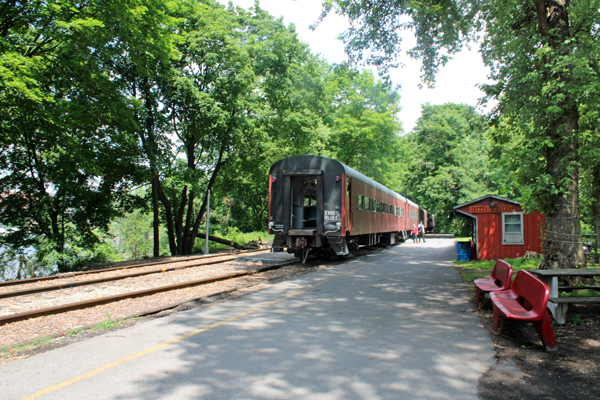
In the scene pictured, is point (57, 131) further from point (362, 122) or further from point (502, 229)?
point (362, 122)

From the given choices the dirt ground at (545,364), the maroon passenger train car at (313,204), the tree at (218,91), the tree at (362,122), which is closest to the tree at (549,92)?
the dirt ground at (545,364)

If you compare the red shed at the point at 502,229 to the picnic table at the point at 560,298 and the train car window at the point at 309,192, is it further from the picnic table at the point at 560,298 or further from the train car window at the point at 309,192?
the picnic table at the point at 560,298

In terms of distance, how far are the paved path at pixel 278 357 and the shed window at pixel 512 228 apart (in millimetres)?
10335

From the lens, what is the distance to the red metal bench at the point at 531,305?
4742 mm

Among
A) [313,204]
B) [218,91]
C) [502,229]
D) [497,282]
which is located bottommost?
[497,282]

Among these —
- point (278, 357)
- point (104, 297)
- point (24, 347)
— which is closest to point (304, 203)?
point (104, 297)

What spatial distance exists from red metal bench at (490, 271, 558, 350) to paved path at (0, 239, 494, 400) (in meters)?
0.47

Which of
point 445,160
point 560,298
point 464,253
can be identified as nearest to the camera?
point 560,298

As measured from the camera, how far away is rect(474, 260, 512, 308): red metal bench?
21.8 ft

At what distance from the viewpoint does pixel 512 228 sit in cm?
1614

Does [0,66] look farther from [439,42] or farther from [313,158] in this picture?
[439,42]

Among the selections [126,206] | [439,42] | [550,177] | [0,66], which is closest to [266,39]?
[126,206]

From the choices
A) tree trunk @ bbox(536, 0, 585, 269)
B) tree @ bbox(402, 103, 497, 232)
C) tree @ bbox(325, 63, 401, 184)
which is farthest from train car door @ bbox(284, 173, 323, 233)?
tree @ bbox(402, 103, 497, 232)

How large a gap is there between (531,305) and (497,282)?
222cm
